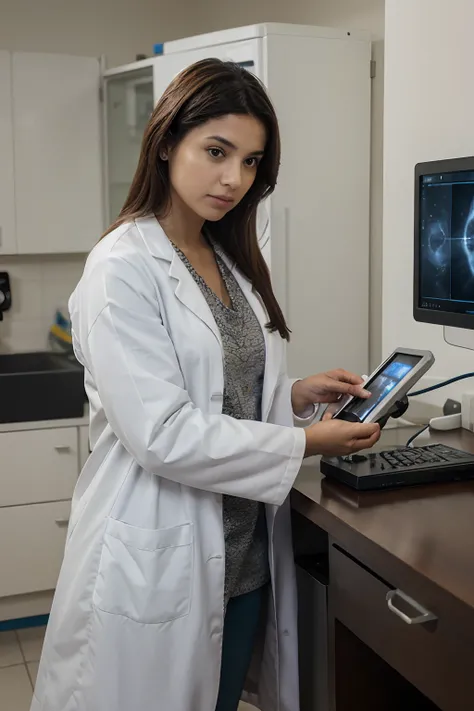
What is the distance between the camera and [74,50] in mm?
3373

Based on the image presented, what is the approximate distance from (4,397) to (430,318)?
5.34 ft

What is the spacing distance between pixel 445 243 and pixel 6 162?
1939 mm

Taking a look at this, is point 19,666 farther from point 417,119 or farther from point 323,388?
point 417,119

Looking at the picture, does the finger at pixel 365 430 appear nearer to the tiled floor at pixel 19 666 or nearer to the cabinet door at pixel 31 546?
the tiled floor at pixel 19 666

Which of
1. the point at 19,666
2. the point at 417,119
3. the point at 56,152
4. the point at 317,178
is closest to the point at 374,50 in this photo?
the point at 317,178

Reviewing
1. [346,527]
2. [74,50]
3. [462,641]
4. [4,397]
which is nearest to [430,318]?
[346,527]

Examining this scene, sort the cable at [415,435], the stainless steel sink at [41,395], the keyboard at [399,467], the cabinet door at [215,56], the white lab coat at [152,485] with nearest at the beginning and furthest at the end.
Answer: the white lab coat at [152,485] → the keyboard at [399,467] → the cable at [415,435] → the cabinet door at [215,56] → the stainless steel sink at [41,395]

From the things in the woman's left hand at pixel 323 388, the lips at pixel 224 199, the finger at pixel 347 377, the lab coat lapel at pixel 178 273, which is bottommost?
the woman's left hand at pixel 323 388

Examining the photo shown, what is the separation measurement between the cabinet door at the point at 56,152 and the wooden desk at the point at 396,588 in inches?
75.6

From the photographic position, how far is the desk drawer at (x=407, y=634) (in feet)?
3.29

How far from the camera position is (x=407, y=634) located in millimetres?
1113

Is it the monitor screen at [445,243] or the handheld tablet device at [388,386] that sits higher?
the monitor screen at [445,243]

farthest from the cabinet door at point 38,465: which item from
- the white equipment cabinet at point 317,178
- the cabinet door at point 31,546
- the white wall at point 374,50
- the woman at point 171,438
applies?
the woman at point 171,438

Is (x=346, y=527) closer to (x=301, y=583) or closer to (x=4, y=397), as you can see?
(x=301, y=583)
